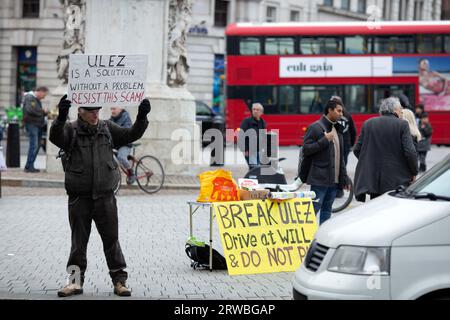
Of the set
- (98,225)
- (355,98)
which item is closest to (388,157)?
(98,225)

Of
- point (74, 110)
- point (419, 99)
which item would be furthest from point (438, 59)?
point (74, 110)

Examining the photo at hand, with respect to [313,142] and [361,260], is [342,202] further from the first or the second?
[361,260]

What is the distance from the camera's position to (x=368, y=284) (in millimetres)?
6055

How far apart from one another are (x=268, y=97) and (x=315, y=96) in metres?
1.67

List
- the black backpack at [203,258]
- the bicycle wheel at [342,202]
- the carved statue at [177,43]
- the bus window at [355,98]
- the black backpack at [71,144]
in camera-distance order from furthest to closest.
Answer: the bus window at [355,98]
the carved statue at [177,43]
the bicycle wheel at [342,202]
the black backpack at [203,258]
the black backpack at [71,144]

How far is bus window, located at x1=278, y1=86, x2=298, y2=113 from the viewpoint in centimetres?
3509

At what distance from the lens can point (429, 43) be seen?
33.9 metres

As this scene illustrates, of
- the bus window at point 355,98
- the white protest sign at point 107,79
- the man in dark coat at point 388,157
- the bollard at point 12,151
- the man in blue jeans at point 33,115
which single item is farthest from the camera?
the bus window at point 355,98

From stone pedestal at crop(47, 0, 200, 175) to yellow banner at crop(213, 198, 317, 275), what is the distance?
1131cm

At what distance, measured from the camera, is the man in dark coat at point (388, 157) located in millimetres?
10508

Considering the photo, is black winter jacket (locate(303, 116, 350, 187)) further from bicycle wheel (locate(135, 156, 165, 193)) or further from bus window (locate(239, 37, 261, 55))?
bus window (locate(239, 37, 261, 55))

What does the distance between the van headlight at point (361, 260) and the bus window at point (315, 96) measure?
2858cm

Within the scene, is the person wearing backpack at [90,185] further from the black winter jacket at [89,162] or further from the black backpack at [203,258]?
the black backpack at [203,258]

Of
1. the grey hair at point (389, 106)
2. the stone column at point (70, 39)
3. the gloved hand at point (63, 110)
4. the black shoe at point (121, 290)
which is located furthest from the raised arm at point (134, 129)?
the stone column at point (70, 39)
